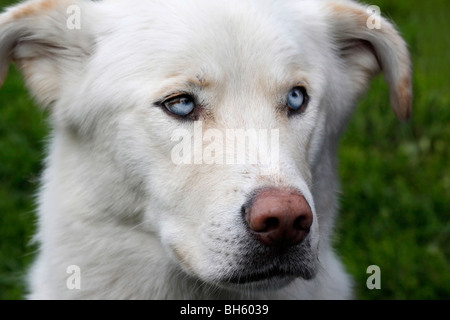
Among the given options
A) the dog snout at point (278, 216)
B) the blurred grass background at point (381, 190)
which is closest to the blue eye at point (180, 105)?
the dog snout at point (278, 216)

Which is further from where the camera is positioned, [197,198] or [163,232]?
[163,232]

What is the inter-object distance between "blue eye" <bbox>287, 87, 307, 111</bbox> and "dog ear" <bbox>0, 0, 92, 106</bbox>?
3.23 ft

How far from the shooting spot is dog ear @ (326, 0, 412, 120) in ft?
Result: 12.6

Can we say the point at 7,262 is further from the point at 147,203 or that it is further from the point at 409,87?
the point at 409,87

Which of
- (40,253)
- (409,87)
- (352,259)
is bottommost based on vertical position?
(352,259)

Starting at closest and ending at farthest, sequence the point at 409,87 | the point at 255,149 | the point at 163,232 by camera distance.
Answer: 1. the point at 255,149
2. the point at 163,232
3. the point at 409,87

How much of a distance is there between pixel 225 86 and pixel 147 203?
65 centimetres

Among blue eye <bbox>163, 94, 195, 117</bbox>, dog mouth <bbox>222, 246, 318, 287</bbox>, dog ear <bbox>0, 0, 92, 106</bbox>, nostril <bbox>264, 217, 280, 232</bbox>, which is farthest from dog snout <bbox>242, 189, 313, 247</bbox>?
dog ear <bbox>0, 0, 92, 106</bbox>

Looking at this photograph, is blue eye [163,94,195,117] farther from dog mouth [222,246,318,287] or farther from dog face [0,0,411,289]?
dog mouth [222,246,318,287]

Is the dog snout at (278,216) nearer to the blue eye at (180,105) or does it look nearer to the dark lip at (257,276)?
the dark lip at (257,276)

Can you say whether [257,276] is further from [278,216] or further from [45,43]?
[45,43]

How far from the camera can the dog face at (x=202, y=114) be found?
121 inches

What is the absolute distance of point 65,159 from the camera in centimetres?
367
